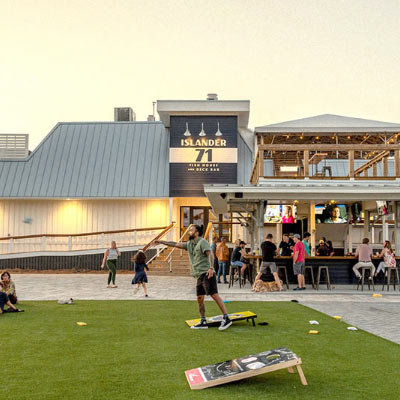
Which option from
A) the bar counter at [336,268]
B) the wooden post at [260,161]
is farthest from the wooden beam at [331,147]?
the bar counter at [336,268]

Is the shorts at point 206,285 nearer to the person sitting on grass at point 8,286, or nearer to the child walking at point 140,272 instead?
the person sitting on grass at point 8,286

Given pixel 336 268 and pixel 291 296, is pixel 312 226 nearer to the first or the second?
pixel 336 268

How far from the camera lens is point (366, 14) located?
17578mm

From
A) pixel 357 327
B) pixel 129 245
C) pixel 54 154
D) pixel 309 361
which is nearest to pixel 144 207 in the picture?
pixel 129 245

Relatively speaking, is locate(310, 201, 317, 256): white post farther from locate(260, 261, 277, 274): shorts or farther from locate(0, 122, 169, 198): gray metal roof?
locate(0, 122, 169, 198): gray metal roof

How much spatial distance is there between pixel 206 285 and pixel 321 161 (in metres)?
19.3

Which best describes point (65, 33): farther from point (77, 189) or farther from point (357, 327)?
point (357, 327)

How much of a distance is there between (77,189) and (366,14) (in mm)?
16624

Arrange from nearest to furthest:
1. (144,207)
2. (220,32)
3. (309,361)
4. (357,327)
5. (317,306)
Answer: (309,361), (357,327), (317,306), (220,32), (144,207)

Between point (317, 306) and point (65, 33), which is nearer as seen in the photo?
point (317, 306)

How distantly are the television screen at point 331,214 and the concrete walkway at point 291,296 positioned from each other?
4770 millimetres

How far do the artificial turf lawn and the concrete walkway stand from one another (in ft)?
2.62

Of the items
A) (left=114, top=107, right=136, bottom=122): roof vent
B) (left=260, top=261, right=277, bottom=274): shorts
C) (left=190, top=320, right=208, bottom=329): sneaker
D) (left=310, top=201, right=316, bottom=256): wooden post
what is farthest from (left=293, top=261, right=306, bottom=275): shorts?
(left=114, top=107, right=136, bottom=122): roof vent

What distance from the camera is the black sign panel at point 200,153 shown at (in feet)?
87.4
